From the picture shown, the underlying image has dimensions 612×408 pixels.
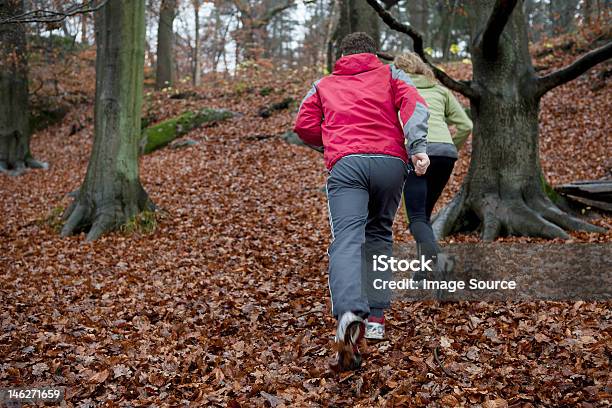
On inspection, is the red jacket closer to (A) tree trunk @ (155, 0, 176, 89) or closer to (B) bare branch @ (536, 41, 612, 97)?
(B) bare branch @ (536, 41, 612, 97)

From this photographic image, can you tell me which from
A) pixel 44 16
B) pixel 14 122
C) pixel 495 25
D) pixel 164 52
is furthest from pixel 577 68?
pixel 164 52

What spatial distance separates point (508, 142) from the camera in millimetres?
6043

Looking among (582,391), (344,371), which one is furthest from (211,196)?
(582,391)

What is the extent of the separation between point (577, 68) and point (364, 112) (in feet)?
11.3

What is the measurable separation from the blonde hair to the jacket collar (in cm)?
93

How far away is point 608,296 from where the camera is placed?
4262 mm

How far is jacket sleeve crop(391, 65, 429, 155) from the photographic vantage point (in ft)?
10.8

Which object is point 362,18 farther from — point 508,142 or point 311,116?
point 311,116

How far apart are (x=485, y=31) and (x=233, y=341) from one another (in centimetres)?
428

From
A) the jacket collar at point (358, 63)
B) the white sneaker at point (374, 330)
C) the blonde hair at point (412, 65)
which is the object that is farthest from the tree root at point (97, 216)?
the jacket collar at point (358, 63)

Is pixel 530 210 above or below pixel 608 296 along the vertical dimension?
above

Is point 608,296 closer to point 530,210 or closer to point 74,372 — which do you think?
point 530,210

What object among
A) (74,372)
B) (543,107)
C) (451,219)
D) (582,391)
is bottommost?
(74,372)

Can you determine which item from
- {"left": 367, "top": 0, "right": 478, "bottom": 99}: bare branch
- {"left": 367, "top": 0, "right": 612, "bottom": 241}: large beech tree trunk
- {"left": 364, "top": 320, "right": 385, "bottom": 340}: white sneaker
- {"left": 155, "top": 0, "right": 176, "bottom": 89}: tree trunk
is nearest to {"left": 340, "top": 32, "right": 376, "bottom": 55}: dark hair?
{"left": 367, "top": 0, "right": 478, "bottom": 99}: bare branch
